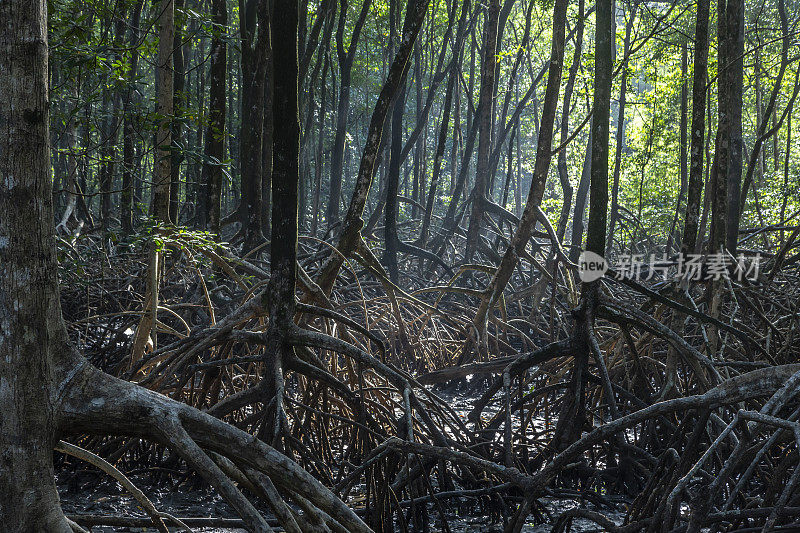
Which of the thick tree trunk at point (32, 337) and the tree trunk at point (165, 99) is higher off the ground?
the tree trunk at point (165, 99)

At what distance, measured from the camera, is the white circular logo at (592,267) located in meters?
3.45

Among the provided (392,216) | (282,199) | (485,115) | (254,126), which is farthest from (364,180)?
(485,115)

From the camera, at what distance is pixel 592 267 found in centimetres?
346

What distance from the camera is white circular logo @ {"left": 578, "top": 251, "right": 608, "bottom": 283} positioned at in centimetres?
345

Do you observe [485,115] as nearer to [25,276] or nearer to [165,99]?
[165,99]

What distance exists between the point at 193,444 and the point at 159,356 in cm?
189

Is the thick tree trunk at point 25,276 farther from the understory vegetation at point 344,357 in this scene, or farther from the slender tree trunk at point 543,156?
the slender tree trunk at point 543,156

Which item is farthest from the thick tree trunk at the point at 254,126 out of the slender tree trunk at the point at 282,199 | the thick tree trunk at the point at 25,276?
the thick tree trunk at the point at 25,276

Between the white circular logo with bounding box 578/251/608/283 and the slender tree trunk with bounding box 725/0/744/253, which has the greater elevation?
the slender tree trunk with bounding box 725/0/744/253

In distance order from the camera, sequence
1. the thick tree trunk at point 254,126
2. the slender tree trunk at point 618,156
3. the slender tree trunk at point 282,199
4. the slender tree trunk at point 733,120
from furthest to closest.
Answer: the slender tree trunk at point 618,156
the thick tree trunk at point 254,126
the slender tree trunk at point 733,120
the slender tree trunk at point 282,199

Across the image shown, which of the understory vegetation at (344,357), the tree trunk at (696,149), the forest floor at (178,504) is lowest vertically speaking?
the forest floor at (178,504)

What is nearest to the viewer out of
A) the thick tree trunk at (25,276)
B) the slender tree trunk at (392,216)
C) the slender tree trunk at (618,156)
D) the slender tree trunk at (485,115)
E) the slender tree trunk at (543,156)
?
the thick tree trunk at (25,276)

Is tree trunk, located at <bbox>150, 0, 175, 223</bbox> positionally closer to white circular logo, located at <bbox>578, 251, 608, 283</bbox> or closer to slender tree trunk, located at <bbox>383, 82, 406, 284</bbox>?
white circular logo, located at <bbox>578, 251, 608, 283</bbox>

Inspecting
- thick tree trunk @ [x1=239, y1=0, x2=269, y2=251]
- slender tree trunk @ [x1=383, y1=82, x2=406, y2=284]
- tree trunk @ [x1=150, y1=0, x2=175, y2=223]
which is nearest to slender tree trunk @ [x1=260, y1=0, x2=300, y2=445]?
tree trunk @ [x1=150, y1=0, x2=175, y2=223]
